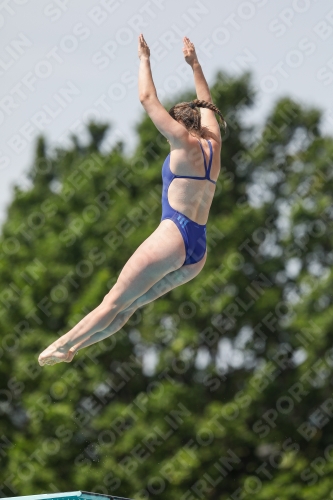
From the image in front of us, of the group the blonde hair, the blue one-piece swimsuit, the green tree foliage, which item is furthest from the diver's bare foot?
the green tree foliage

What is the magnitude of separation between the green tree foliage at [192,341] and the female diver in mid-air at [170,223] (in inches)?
438

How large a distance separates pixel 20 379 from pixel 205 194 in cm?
1260

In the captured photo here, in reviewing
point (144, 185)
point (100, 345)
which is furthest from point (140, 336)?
point (144, 185)

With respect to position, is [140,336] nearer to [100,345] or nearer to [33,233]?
[100,345]

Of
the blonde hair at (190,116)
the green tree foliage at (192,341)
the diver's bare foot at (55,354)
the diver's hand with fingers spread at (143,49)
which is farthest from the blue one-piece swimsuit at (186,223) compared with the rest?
the green tree foliage at (192,341)

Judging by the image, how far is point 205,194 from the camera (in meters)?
6.23

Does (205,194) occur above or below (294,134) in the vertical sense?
above

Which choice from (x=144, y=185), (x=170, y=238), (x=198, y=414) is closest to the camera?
(x=170, y=238)

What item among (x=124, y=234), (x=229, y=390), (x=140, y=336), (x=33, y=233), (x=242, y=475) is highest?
(x=33, y=233)

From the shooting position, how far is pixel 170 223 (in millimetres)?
6188

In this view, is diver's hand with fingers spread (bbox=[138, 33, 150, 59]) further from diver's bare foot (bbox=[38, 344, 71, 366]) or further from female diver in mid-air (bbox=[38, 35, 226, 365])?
diver's bare foot (bbox=[38, 344, 71, 366])

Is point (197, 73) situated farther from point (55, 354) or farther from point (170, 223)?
point (55, 354)

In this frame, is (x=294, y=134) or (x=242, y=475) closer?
(x=242, y=475)

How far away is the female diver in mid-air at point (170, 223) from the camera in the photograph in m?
6.07
